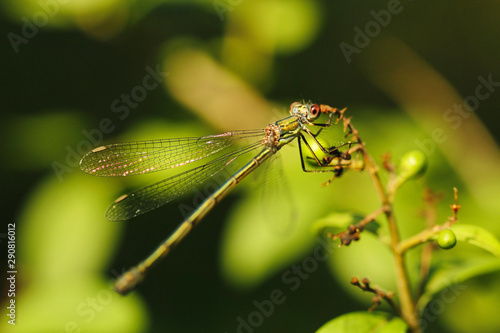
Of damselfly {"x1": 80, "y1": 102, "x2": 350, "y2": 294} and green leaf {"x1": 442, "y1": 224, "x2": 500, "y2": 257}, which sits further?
damselfly {"x1": 80, "y1": 102, "x2": 350, "y2": 294}

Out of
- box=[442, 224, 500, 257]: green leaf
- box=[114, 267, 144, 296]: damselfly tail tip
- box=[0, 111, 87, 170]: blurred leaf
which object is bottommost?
box=[442, 224, 500, 257]: green leaf

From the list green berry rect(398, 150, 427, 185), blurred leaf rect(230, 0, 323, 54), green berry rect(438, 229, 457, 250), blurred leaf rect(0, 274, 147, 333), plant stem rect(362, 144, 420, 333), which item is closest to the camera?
green berry rect(438, 229, 457, 250)

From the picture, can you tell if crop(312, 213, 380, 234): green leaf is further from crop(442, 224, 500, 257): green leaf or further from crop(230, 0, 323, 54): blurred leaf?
crop(230, 0, 323, 54): blurred leaf

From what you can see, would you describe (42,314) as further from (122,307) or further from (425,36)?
(425,36)

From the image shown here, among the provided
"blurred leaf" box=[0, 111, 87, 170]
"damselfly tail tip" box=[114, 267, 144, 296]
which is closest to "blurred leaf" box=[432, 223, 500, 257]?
"damselfly tail tip" box=[114, 267, 144, 296]

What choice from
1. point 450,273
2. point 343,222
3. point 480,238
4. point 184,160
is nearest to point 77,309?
point 184,160

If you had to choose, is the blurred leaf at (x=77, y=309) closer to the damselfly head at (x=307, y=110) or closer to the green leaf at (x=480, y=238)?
A: the damselfly head at (x=307, y=110)
